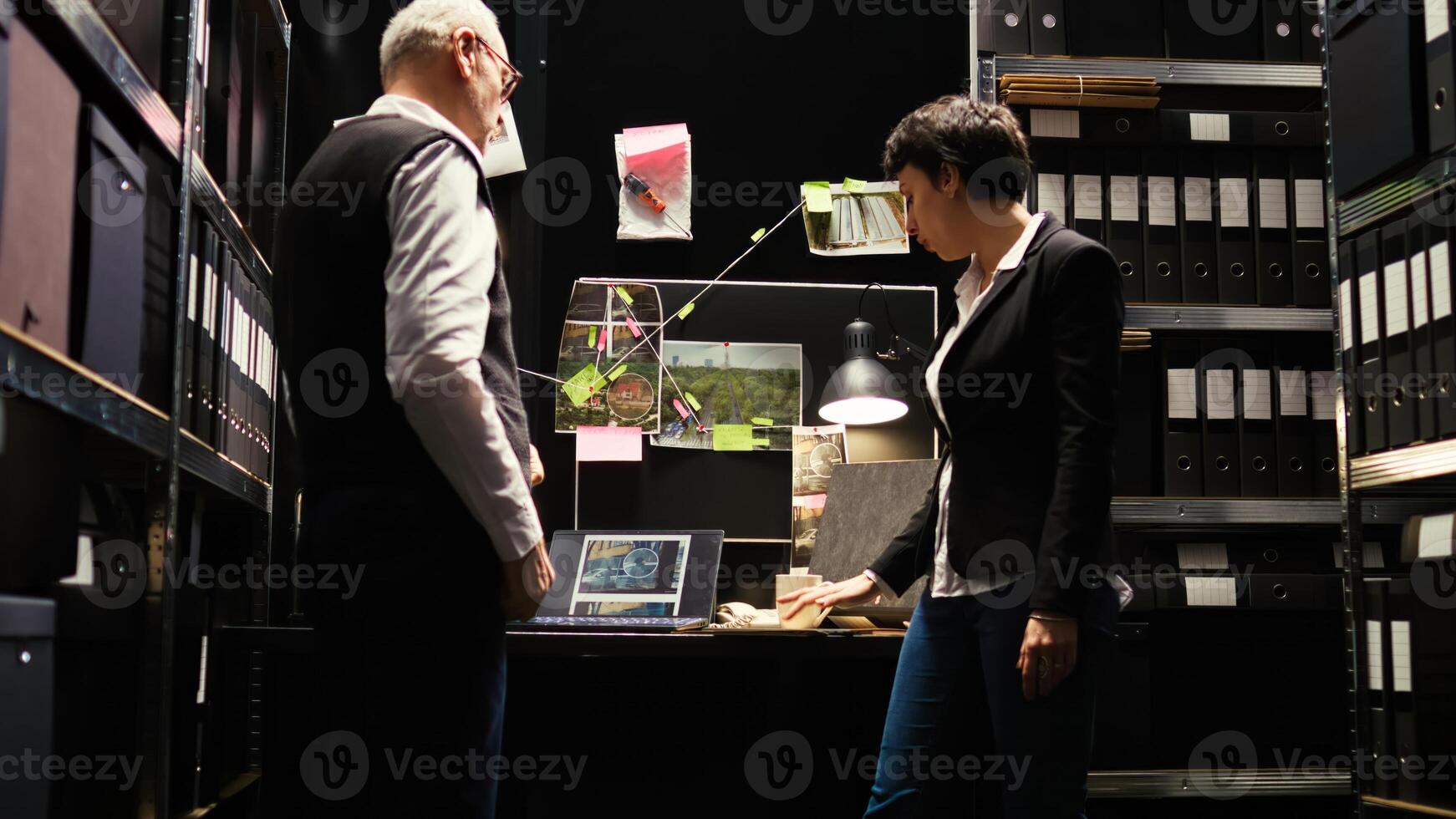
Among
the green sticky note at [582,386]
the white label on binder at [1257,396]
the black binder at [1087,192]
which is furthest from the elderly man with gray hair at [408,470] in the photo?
the white label on binder at [1257,396]

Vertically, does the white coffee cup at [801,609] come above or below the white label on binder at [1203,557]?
below

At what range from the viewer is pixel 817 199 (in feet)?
9.65

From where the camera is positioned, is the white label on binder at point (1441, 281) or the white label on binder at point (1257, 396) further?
the white label on binder at point (1257, 396)

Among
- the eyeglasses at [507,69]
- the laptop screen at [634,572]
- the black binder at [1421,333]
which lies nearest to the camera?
the eyeglasses at [507,69]

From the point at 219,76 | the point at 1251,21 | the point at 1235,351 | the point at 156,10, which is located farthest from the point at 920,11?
the point at 156,10

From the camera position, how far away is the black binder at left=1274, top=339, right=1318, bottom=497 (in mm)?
2549

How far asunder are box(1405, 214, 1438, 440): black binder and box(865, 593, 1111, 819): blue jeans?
2.70 ft

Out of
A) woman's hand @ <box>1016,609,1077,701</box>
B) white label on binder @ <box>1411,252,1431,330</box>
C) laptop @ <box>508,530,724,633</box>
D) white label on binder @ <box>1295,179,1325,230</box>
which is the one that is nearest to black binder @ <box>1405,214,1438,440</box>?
white label on binder @ <box>1411,252,1431,330</box>

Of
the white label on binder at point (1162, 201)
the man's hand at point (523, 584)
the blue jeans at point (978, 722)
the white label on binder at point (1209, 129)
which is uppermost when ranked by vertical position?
the white label on binder at point (1209, 129)

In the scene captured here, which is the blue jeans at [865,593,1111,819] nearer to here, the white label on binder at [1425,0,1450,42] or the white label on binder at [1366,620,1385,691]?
the white label on binder at [1366,620,1385,691]

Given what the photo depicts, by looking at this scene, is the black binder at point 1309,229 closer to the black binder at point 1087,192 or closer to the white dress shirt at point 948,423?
the black binder at point 1087,192

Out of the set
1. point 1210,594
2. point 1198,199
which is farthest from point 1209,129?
point 1210,594

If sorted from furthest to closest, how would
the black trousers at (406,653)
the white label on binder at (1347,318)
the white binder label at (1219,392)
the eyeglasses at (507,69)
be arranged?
the white binder label at (1219,392), the white label on binder at (1347,318), the eyeglasses at (507,69), the black trousers at (406,653)

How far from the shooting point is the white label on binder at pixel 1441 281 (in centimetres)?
178
